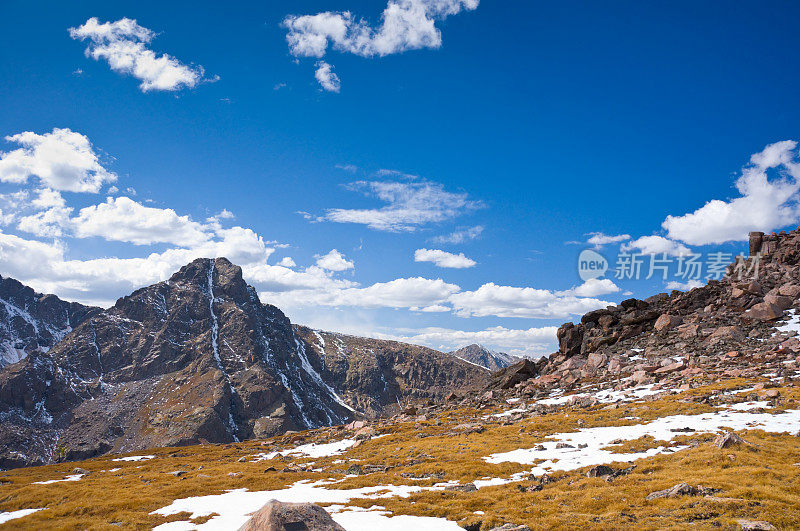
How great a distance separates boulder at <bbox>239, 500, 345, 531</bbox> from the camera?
50.2 ft

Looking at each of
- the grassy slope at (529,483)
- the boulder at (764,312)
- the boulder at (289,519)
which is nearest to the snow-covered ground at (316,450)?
the grassy slope at (529,483)

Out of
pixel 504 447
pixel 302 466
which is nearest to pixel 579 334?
pixel 504 447

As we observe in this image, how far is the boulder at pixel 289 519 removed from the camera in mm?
15289

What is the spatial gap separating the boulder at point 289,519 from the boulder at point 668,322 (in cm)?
8836

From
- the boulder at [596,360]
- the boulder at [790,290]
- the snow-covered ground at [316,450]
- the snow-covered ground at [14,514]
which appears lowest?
the snow-covered ground at [316,450]

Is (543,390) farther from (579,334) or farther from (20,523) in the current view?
(20,523)

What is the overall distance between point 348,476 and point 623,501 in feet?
84.9

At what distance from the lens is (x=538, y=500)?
25609 millimetres

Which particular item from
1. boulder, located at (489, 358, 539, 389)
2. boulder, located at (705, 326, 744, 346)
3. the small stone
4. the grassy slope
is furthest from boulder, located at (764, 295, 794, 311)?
the small stone

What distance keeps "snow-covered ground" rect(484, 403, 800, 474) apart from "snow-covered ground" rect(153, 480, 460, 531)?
32.7ft

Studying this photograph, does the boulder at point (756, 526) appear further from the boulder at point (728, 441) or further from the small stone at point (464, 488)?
the small stone at point (464, 488)

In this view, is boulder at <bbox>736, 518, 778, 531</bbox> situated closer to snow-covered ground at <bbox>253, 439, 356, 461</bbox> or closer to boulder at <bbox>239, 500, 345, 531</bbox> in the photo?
boulder at <bbox>239, 500, 345, 531</bbox>

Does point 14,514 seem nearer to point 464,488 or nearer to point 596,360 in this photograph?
point 464,488

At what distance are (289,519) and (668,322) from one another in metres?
92.0
